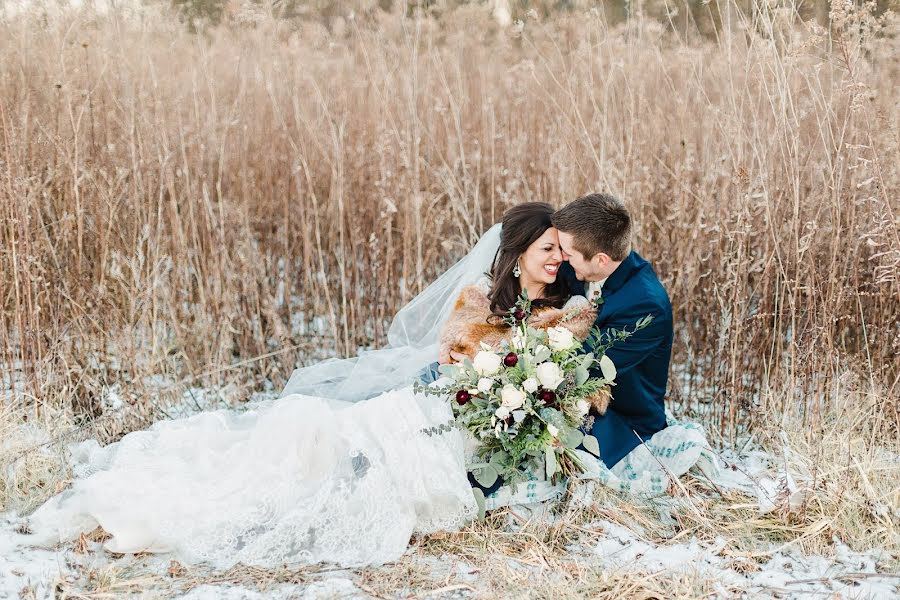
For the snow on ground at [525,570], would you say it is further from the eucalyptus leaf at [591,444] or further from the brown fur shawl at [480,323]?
the brown fur shawl at [480,323]

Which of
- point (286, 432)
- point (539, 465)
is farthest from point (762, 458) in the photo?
point (286, 432)

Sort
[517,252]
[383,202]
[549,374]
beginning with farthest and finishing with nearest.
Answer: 1. [383,202]
2. [517,252]
3. [549,374]

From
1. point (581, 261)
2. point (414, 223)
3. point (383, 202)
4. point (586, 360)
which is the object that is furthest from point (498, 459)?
point (414, 223)

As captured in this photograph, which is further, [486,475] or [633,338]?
[633,338]

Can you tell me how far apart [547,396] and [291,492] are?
Answer: 766 mm

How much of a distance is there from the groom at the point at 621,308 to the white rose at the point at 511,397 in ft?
1.22

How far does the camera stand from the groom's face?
2.67m

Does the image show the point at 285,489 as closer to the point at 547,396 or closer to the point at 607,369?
the point at 547,396

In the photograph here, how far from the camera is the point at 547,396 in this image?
2344 mm

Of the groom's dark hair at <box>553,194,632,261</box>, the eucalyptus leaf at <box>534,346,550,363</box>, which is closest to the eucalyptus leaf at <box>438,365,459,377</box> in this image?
the eucalyptus leaf at <box>534,346,550,363</box>

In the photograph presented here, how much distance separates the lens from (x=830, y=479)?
2.54 m

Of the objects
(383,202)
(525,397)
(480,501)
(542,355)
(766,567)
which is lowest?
(766,567)

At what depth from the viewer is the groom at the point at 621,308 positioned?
8.58 feet

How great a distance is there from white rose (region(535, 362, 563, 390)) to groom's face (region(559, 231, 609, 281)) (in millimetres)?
473
